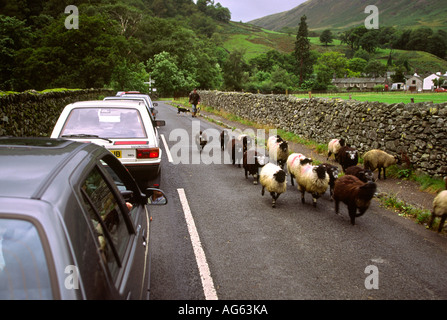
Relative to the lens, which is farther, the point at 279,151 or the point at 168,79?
the point at 168,79

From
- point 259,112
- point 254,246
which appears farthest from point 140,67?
point 254,246

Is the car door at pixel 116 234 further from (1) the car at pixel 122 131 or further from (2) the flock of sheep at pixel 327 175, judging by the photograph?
(2) the flock of sheep at pixel 327 175

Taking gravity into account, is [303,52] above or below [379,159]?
above

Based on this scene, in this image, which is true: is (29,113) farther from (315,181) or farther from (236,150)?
(315,181)

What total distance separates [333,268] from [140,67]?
87.1 metres

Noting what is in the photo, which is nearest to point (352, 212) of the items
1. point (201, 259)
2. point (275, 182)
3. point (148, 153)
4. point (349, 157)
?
point (275, 182)

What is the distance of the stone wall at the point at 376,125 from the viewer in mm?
9250

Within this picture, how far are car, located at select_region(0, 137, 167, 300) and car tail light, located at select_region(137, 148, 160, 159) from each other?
14.4ft

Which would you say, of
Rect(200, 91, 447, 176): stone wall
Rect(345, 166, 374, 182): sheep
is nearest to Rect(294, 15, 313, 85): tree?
Rect(200, 91, 447, 176): stone wall

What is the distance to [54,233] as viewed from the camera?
1652 millimetres

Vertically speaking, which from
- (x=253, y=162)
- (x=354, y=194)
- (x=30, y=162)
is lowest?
(x=354, y=194)

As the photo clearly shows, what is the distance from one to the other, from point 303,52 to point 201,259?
125706 millimetres

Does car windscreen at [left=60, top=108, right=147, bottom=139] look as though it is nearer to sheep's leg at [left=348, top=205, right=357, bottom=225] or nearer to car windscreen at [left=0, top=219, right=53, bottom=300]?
sheep's leg at [left=348, top=205, right=357, bottom=225]
